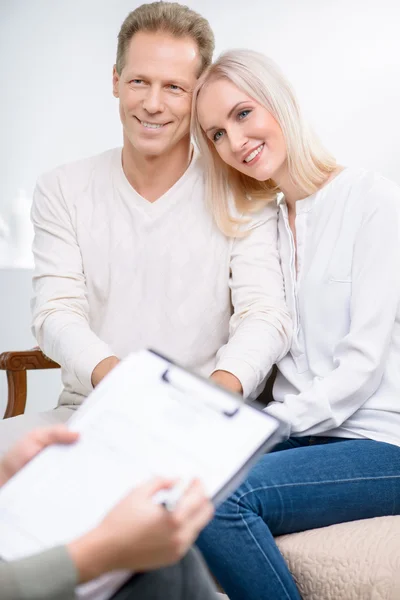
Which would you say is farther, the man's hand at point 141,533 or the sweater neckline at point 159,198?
the sweater neckline at point 159,198

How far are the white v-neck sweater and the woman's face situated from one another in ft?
0.53

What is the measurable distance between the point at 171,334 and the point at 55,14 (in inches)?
86.8

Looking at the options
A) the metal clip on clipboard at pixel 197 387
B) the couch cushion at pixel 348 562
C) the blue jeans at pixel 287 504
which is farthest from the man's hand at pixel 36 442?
the couch cushion at pixel 348 562

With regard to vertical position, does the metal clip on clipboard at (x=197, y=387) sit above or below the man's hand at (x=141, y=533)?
above

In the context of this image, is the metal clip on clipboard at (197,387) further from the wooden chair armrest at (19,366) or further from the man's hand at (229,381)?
the wooden chair armrest at (19,366)

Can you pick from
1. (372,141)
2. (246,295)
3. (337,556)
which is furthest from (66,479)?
(372,141)

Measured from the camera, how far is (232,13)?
3287mm

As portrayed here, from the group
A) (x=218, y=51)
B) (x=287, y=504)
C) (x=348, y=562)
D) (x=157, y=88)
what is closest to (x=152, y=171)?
(x=157, y=88)

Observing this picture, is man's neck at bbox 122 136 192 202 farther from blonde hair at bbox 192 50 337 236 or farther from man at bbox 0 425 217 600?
man at bbox 0 425 217 600

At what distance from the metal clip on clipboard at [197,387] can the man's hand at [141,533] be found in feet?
0.42

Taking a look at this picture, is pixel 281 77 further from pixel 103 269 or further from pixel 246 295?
pixel 103 269

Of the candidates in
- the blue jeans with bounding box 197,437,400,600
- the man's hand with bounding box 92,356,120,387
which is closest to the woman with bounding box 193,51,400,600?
the blue jeans with bounding box 197,437,400,600

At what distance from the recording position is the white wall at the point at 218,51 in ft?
10.1

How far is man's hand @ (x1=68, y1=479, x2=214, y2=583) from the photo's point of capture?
0.73 meters
